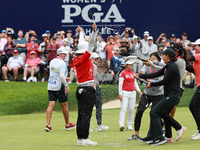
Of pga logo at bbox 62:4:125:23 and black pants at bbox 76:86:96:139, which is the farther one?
pga logo at bbox 62:4:125:23

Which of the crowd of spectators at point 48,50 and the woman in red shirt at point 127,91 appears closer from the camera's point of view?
the woman in red shirt at point 127,91

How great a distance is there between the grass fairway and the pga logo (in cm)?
1040

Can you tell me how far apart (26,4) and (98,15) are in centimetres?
420

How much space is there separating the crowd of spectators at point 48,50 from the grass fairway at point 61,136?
20.6ft

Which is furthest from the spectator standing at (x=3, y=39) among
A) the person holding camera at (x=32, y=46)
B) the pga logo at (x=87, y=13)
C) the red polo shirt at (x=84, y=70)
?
the red polo shirt at (x=84, y=70)

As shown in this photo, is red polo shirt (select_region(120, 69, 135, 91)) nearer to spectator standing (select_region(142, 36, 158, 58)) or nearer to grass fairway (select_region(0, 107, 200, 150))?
grass fairway (select_region(0, 107, 200, 150))

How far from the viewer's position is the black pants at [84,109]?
10266mm

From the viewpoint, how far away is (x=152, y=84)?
10305 mm

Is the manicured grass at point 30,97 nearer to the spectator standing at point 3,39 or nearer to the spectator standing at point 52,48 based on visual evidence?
the spectator standing at point 52,48

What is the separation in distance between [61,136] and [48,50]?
41.0ft

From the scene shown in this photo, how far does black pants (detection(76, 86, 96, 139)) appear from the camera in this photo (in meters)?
10.3

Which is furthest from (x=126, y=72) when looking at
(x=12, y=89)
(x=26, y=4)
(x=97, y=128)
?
(x=26, y=4)

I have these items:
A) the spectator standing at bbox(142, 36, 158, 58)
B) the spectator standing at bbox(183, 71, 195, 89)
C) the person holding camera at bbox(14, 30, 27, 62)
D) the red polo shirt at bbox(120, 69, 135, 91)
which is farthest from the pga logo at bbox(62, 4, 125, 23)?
the red polo shirt at bbox(120, 69, 135, 91)

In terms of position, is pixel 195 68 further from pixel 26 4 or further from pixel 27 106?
pixel 26 4
